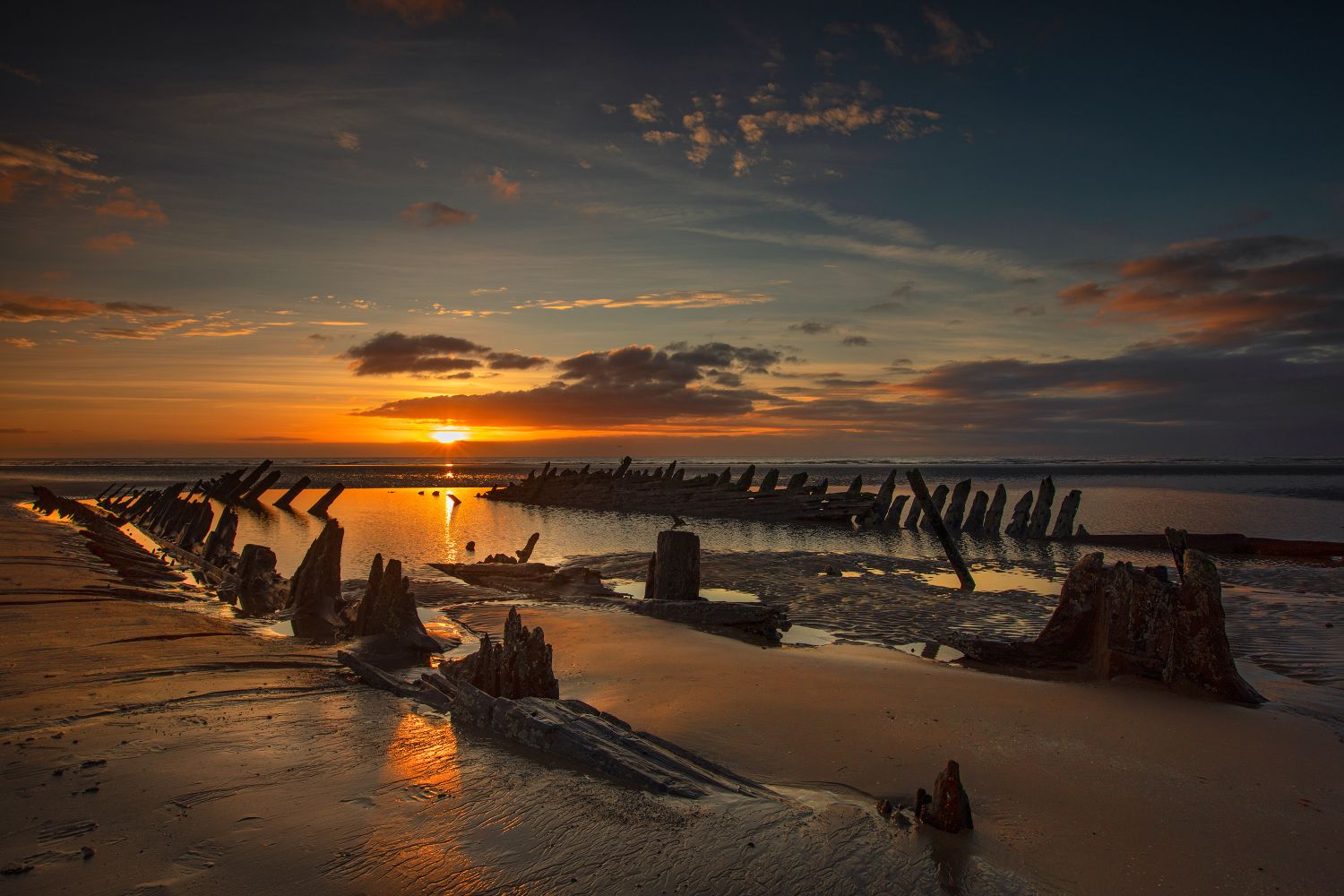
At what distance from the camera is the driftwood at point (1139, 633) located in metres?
6.28

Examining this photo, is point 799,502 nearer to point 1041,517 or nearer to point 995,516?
point 995,516

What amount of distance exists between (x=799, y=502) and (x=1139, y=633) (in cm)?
2251

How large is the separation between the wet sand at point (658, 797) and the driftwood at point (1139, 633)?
15.2 inches

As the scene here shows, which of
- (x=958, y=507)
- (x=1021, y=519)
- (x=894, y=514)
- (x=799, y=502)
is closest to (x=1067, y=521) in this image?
(x=1021, y=519)

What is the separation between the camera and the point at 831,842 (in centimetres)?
331

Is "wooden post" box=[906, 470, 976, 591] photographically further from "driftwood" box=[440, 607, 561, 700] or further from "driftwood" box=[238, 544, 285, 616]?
"driftwood" box=[238, 544, 285, 616]

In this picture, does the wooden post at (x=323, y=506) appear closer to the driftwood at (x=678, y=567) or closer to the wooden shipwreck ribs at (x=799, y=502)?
the wooden shipwreck ribs at (x=799, y=502)

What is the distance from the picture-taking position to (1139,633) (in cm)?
668

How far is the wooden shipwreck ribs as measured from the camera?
83.0 feet

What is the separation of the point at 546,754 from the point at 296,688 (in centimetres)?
302

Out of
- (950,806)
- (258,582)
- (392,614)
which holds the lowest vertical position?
(258,582)

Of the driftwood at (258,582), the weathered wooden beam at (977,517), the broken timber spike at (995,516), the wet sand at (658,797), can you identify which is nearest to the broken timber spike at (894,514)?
the weathered wooden beam at (977,517)

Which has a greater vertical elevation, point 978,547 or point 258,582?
point 978,547

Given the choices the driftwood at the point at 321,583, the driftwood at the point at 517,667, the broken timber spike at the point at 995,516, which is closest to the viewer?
the driftwood at the point at 517,667
